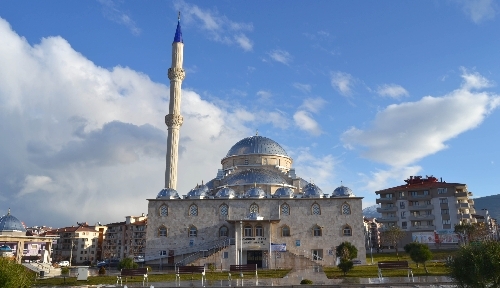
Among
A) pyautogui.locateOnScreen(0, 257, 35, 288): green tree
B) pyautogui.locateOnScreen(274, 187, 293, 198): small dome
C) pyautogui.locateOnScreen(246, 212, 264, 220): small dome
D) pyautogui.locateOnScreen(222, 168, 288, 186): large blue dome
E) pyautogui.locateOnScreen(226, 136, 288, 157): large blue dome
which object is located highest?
pyautogui.locateOnScreen(226, 136, 288, 157): large blue dome

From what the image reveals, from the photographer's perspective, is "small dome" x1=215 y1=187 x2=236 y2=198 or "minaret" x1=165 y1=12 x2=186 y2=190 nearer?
"small dome" x1=215 y1=187 x2=236 y2=198

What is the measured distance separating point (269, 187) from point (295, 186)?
393 centimetres

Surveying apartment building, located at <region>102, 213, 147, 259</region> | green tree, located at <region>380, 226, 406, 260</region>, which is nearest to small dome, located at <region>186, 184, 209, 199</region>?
green tree, located at <region>380, 226, 406, 260</region>

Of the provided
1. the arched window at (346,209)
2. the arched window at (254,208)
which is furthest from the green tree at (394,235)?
the arched window at (254,208)

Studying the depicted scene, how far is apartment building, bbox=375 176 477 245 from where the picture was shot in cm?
5250

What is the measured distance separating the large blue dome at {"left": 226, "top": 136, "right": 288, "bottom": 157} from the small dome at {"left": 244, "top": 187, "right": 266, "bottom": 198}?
29.7 feet

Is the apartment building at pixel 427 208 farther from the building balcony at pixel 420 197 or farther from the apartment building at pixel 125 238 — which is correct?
the apartment building at pixel 125 238

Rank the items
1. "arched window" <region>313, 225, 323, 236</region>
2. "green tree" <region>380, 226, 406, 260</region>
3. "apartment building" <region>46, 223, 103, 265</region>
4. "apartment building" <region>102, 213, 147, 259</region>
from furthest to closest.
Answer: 1. "apartment building" <region>46, 223, 103, 265</region>
2. "apartment building" <region>102, 213, 147, 259</region>
3. "green tree" <region>380, 226, 406, 260</region>
4. "arched window" <region>313, 225, 323, 236</region>

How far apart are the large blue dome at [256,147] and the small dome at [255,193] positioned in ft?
29.7

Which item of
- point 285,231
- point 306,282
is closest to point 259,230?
point 285,231

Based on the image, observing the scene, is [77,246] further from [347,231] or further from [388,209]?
A: [347,231]

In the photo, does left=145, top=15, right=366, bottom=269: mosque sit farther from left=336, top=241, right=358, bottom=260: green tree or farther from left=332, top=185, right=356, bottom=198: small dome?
left=336, top=241, right=358, bottom=260: green tree

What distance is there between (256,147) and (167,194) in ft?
44.1

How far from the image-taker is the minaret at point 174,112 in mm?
44656
